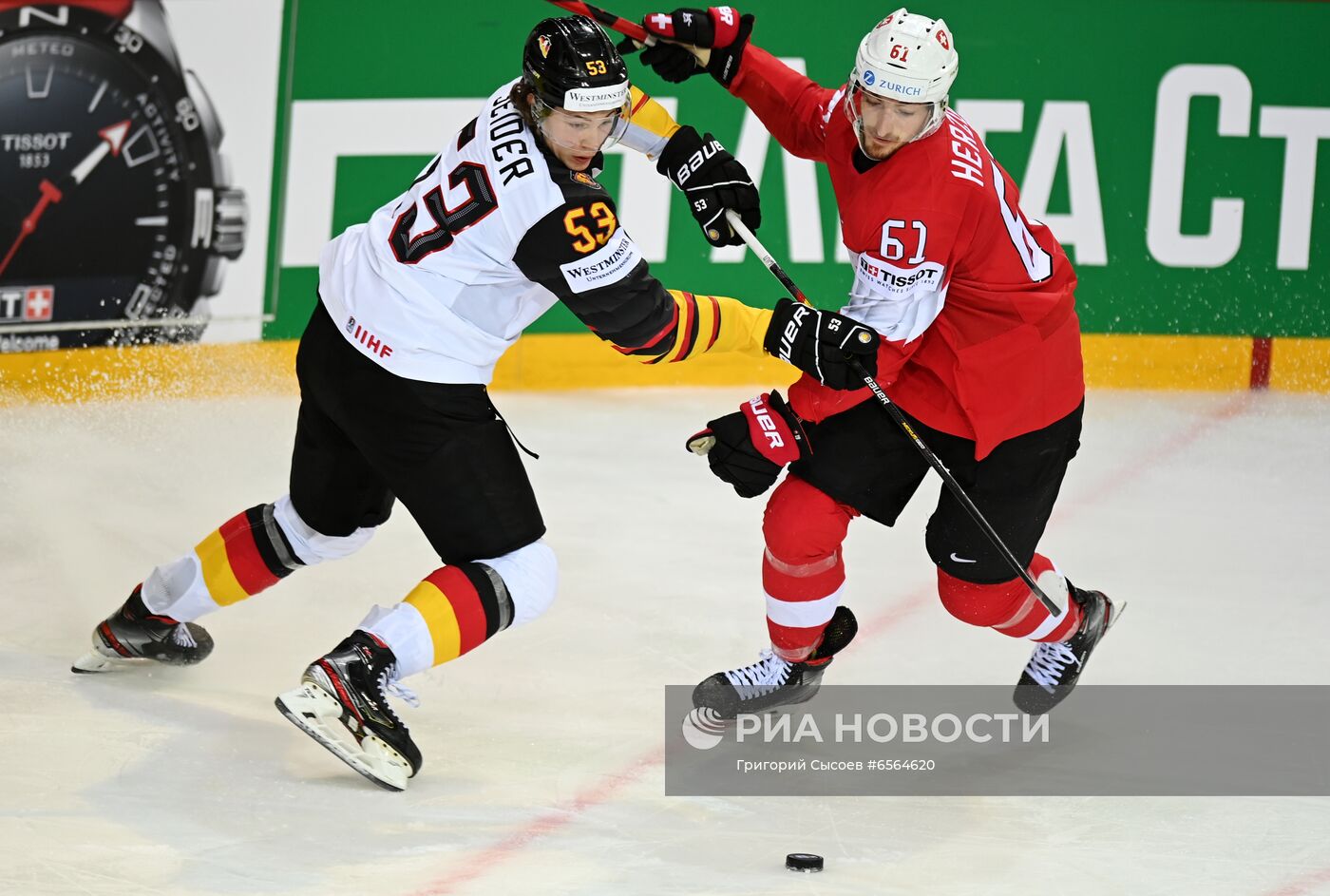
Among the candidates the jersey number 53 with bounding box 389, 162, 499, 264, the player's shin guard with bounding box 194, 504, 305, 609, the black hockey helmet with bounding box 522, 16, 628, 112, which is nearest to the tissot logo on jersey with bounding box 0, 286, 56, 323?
the player's shin guard with bounding box 194, 504, 305, 609

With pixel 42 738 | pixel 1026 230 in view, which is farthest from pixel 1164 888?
pixel 42 738

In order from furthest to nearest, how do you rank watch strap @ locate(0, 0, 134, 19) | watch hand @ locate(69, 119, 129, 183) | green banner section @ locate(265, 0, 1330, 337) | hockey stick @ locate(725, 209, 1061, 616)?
green banner section @ locate(265, 0, 1330, 337)
watch hand @ locate(69, 119, 129, 183)
watch strap @ locate(0, 0, 134, 19)
hockey stick @ locate(725, 209, 1061, 616)

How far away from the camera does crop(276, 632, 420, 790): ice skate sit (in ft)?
9.70

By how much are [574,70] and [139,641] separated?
4.55 feet

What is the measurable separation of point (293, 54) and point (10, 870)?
314 centimetres

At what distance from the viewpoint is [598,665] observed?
375cm

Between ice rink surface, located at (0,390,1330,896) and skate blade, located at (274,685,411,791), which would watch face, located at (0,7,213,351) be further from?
skate blade, located at (274,685,411,791)

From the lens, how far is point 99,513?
4461mm

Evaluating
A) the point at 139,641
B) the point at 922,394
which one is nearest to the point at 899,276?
the point at 922,394

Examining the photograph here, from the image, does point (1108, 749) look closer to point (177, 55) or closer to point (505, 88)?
point (505, 88)

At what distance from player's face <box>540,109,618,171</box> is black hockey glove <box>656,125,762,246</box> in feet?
1.18

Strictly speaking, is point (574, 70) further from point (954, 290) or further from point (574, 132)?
point (954, 290)

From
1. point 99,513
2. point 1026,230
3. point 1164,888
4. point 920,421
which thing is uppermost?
point 1026,230

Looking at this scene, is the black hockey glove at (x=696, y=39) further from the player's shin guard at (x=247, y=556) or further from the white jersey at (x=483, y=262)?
the player's shin guard at (x=247, y=556)
